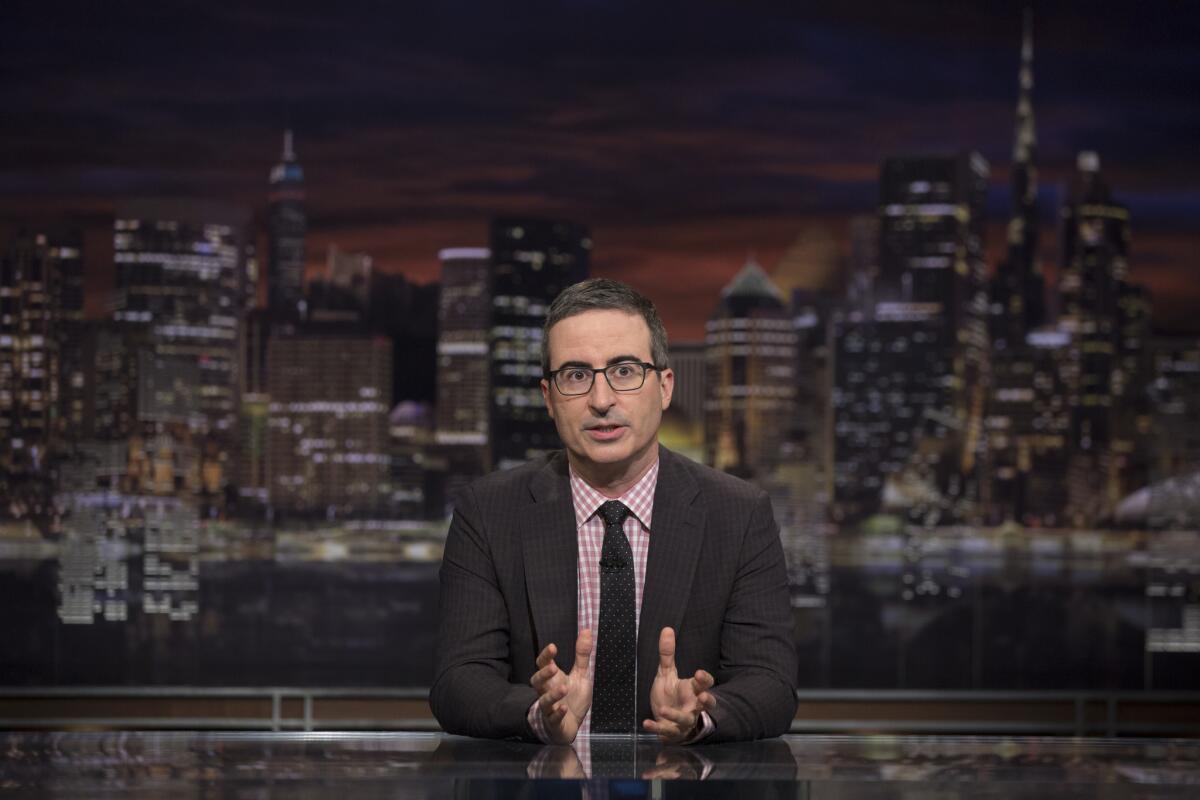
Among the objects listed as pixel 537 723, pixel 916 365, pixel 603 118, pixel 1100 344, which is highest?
pixel 603 118

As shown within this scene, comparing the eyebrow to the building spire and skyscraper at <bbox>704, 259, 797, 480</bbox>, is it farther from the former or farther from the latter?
the building spire

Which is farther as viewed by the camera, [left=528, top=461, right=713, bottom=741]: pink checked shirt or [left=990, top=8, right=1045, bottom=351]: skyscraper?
[left=990, top=8, right=1045, bottom=351]: skyscraper

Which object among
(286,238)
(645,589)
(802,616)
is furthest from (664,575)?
(286,238)

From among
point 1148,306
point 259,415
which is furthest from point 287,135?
point 1148,306

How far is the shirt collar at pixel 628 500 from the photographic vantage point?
76.2 inches

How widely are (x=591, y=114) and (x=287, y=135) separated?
3.96 feet

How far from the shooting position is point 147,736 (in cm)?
142

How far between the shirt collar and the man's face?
103 millimetres

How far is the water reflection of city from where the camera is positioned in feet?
17.1

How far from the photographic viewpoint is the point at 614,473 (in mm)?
1902

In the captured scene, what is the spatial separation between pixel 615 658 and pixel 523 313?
11.6 ft

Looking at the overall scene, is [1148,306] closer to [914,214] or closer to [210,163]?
[914,214]

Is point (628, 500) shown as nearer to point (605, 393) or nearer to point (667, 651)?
point (605, 393)

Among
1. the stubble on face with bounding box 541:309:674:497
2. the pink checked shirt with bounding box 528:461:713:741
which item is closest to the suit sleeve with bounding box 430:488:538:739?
the pink checked shirt with bounding box 528:461:713:741
